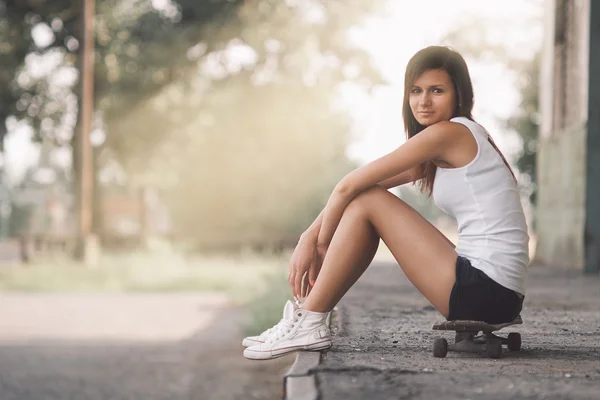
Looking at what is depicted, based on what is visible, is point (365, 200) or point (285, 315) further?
point (285, 315)

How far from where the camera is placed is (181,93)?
2241 cm

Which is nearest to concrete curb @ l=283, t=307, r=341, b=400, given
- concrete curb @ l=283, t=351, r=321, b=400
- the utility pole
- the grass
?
concrete curb @ l=283, t=351, r=321, b=400

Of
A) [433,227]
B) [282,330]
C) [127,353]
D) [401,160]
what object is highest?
[401,160]

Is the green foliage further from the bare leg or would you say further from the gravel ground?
the bare leg

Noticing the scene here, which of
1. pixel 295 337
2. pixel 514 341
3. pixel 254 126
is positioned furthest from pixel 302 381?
pixel 254 126

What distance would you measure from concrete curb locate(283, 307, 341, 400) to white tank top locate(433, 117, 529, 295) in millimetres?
779

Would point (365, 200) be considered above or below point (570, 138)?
below

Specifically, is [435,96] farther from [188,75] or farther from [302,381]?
[188,75]

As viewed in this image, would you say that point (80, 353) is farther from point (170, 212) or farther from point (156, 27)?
point (170, 212)

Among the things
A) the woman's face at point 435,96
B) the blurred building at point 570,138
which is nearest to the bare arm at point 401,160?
the woman's face at point 435,96

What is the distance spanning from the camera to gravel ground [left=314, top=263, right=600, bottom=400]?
284 centimetres

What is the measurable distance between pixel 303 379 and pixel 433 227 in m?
0.90

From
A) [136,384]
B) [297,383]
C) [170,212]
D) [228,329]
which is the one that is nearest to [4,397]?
[136,384]

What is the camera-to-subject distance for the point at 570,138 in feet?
33.4
